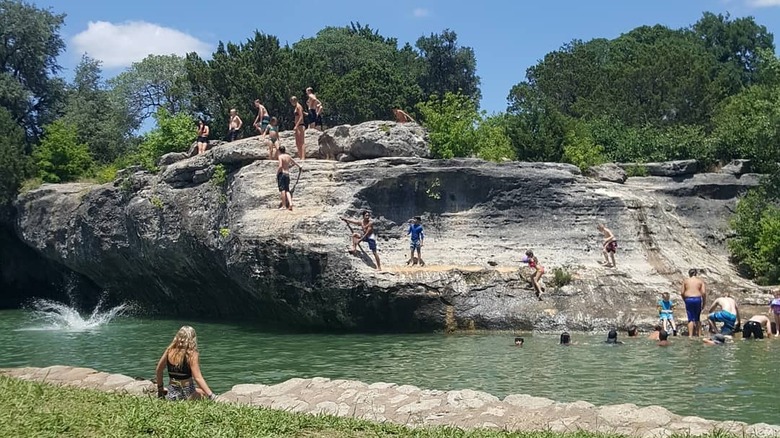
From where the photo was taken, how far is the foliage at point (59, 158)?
3672cm

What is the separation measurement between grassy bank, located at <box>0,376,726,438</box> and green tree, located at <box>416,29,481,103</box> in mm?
57852

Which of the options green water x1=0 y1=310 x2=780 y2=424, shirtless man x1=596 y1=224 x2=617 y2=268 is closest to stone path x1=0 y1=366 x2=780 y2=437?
green water x1=0 y1=310 x2=780 y2=424

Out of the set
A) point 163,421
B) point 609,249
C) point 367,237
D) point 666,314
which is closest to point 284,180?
point 367,237

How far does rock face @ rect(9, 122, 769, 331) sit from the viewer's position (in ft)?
74.4

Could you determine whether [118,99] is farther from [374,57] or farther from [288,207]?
[288,207]

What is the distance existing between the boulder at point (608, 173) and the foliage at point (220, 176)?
12714 mm

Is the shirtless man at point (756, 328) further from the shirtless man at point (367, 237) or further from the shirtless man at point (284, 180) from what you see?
the shirtless man at point (284, 180)

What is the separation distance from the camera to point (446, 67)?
2591 inches

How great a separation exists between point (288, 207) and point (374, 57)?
43413mm

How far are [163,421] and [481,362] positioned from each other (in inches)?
381

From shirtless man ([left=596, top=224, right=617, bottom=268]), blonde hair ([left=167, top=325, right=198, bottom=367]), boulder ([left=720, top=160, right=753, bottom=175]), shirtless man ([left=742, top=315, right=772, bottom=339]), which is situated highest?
boulder ([left=720, top=160, right=753, bottom=175])

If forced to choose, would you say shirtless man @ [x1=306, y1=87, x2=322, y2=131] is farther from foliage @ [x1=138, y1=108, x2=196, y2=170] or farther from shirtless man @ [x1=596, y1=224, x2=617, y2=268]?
shirtless man @ [x1=596, y1=224, x2=617, y2=268]

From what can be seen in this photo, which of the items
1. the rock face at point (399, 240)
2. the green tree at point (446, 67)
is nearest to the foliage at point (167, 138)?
the rock face at point (399, 240)

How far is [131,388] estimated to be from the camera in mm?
12406
